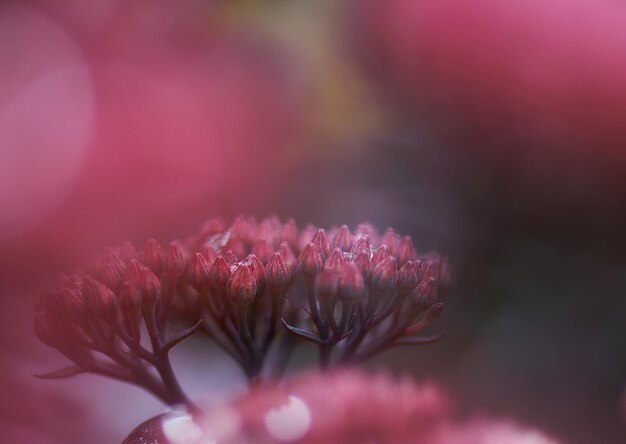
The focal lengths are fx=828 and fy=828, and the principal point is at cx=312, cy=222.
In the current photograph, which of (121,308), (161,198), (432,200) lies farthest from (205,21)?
(121,308)

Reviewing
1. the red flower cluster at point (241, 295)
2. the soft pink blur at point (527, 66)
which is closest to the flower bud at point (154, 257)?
the red flower cluster at point (241, 295)

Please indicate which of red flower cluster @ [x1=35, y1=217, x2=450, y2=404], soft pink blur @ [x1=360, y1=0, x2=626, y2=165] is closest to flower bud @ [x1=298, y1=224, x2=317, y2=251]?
red flower cluster @ [x1=35, y1=217, x2=450, y2=404]

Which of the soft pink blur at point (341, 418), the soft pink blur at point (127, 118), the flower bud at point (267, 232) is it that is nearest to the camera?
the soft pink blur at point (341, 418)

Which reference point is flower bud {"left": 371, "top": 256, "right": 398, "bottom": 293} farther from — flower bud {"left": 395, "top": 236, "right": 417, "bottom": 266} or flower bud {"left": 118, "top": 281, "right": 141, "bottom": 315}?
flower bud {"left": 118, "top": 281, "right": 141, "bottom": 315}

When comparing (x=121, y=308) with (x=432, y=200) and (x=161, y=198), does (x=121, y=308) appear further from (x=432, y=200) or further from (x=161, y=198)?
(x=432, y=200)

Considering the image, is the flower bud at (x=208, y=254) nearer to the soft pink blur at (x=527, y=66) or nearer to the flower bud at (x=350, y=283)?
the flower bud at (x=350, y=283)

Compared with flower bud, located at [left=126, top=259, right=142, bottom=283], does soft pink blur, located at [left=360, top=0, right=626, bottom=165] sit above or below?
above

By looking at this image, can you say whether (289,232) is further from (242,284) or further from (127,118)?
(127,118)
